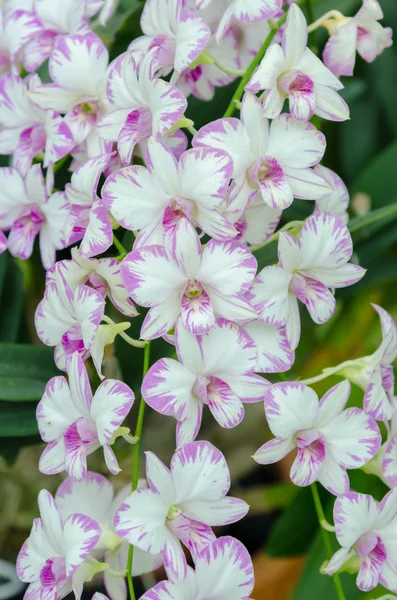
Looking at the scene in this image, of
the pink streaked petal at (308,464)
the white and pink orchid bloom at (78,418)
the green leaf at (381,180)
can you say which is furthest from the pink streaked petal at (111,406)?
the green leaf at (381,180)

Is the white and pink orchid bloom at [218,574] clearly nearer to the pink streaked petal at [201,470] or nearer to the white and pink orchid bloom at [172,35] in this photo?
the pink streaked petal at [201,470]

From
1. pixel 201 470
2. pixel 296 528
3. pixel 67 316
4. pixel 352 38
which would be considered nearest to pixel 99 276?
pixel 67 316

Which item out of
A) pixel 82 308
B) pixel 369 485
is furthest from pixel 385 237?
pixel 82 308

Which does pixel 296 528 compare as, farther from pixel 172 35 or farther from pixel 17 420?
pixel 172 35

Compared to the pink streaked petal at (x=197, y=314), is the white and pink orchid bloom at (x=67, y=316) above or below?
below

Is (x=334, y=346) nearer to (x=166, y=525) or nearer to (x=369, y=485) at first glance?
(x=369, y=485)

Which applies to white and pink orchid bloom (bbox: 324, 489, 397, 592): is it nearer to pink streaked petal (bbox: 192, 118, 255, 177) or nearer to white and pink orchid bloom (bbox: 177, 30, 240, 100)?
pink streaked petal (bbox: 192, 118, 255, 177)

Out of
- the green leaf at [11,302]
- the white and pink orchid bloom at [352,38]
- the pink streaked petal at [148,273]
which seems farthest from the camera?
the green leaf at [11,302]
